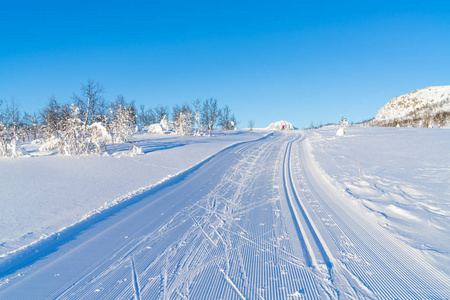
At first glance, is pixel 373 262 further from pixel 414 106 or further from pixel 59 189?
pixel 414 106

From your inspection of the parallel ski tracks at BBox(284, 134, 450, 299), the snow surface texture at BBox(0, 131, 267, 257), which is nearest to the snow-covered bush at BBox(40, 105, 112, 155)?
the snow surface texture at BBox(0, 131, 267, 257)

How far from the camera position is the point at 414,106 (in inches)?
2662

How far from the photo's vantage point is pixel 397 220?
4.78 m

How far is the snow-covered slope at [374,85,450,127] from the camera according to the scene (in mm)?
53125

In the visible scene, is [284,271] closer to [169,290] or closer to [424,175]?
[169,290]

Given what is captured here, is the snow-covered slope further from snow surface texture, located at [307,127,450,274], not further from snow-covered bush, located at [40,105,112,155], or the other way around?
snow-covered bush, located at [40,105,112,155]

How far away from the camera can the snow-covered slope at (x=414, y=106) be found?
5312cm

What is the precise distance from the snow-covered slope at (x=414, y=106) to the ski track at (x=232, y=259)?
56734 mm

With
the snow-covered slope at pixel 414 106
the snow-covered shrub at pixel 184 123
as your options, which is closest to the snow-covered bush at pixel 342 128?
the snow-covered slope at pixel 414 106

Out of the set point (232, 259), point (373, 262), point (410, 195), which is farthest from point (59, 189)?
point (410, 195)

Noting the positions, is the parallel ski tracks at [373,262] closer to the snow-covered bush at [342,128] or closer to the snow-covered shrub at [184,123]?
the snow-covered bush at [342,128]

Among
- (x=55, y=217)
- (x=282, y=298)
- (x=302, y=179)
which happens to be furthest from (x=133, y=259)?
(x=302, y=179)

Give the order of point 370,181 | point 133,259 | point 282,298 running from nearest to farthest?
point 282,298 → point 133,259 → point 370,181

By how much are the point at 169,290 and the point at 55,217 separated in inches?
155
